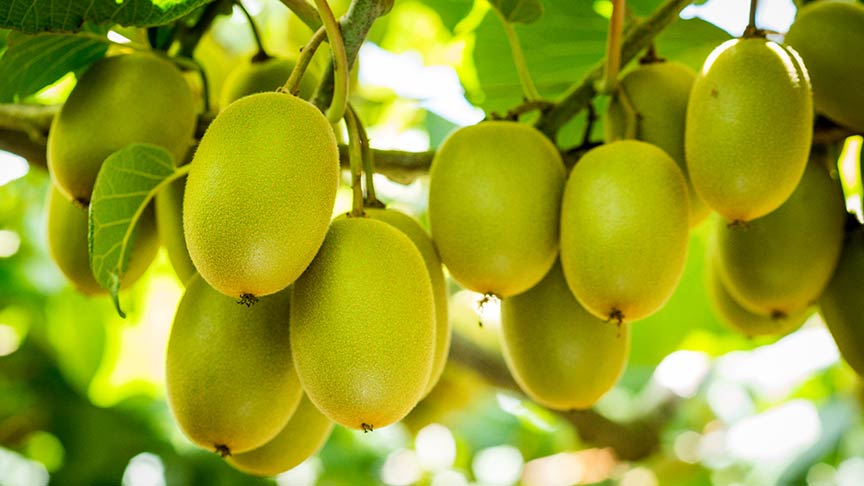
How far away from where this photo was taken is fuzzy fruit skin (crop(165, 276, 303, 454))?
928 millimetres

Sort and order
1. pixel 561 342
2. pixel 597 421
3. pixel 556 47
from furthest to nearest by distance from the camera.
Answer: pixel 597 421 < pixel 556 47 < pixel 561 342

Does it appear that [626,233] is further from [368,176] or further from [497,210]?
[368,176]

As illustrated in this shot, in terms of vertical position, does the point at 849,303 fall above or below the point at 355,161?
below

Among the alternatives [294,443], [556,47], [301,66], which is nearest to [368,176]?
[301,66]

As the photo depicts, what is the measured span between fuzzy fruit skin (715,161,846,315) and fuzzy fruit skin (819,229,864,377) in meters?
0.01

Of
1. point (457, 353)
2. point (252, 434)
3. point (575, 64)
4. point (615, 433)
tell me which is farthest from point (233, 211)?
point (615, 433)

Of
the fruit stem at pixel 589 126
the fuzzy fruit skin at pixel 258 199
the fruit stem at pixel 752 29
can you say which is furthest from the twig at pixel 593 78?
the fuzzy fruit skin at pixel 258 199

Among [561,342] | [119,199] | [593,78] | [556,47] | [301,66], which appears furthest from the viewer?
[556,47]

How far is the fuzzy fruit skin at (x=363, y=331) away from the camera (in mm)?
834

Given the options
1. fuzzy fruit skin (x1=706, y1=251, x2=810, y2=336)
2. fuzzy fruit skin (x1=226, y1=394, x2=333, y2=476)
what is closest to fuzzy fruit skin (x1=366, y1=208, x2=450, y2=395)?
fuzzy fruit skin (x1=226, y1=394, x2=333, y2=476)

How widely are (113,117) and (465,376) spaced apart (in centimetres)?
127

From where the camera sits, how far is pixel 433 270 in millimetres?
1023

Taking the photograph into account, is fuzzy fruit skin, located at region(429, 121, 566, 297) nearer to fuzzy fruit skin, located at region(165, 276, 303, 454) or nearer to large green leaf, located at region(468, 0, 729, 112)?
fuzzy fruit skin, located at region(165, 276, 303, 454)

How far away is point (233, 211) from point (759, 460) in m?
2.13
